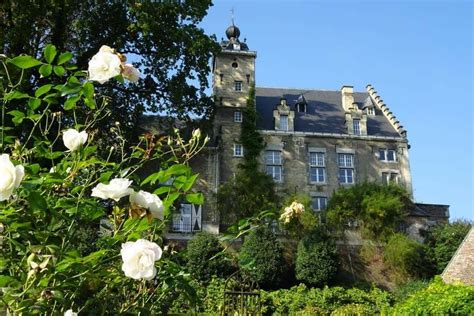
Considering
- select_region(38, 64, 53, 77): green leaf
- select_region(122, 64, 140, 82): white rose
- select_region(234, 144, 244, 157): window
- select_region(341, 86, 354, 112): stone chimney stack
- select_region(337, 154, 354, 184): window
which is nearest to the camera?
select_region(38, 64, 53, 77): green leaf

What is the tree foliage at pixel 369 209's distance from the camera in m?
26.5

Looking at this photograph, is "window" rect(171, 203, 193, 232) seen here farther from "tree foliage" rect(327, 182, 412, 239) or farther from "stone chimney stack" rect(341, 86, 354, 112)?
"stone chimney stack" rect(341, 86, 354, 112)

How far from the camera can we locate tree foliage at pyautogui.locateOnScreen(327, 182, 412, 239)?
26531 mm

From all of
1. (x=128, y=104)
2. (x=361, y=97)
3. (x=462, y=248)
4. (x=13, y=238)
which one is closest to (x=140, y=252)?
(x=13, y=238)

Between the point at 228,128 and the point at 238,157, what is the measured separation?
179cm

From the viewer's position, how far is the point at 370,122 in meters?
33.2

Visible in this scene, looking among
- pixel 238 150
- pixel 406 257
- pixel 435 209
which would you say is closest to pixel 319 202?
pixel 238 150

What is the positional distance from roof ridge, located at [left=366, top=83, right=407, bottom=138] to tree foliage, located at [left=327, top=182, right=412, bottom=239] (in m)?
5.52

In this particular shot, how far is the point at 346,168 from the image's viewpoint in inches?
1216

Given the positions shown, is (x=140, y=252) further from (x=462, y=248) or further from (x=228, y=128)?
(x=228, y=128)

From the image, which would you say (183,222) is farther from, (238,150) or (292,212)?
(292,212)

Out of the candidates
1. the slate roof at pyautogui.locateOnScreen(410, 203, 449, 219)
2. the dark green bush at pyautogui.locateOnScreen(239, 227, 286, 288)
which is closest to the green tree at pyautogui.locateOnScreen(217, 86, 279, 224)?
the dark green bush at pyautogui.locateOnScreen(239, 227, 286, 288)

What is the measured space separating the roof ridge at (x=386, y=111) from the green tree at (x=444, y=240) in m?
6.85

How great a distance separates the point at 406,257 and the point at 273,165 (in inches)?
354
